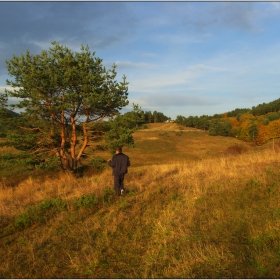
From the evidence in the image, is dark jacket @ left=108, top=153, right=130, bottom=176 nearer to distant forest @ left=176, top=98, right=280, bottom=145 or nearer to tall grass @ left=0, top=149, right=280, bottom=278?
tall grass @ left=0, top=149, right=280, bottom=278

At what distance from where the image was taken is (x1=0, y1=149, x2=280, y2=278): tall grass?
3.73 meters

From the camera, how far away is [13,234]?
5.39 meters

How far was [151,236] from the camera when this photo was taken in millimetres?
4809

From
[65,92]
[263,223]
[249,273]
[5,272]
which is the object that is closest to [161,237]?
[249,273]

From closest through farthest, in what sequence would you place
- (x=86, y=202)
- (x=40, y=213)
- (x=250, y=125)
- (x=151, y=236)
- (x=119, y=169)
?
(x=151, y=236) → (x=40, y=213) → (x=86, y=202) → (x=119, y=169) → (x=250, y=125)

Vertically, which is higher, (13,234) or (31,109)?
(31,109)

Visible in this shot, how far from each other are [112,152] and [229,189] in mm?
9926

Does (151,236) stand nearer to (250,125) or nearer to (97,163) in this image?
(97,163)

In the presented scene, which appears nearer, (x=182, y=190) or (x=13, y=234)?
(x=13, y=234)

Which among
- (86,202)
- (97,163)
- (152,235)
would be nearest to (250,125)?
(97,163)

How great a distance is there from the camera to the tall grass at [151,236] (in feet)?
12.2

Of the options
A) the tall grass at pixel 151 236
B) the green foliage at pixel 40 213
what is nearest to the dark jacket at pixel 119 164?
the tall grass at pixel 151 236

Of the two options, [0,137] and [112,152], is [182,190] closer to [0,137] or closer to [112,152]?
[112,152]

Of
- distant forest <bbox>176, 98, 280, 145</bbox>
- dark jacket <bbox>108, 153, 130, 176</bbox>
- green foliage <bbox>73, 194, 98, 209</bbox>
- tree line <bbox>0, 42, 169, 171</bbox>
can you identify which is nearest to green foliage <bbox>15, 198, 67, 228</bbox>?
green foliage <bbox>73, 194, 98, 209</bbox>
